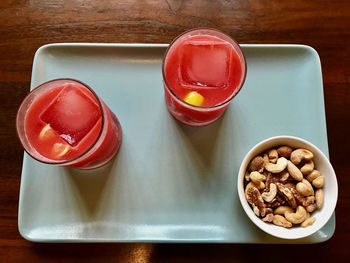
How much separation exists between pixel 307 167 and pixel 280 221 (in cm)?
20

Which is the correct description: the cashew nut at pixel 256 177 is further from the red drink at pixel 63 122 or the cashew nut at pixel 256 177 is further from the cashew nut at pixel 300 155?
the red drink at pixel 63 122

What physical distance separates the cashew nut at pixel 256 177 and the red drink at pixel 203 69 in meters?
0.24

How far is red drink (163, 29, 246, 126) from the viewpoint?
2.86ft

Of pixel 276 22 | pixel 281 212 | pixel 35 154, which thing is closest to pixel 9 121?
pixel 35 154

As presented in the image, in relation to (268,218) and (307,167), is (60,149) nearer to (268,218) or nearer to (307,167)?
(268,218)

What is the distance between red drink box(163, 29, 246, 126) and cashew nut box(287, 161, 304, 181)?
30cm

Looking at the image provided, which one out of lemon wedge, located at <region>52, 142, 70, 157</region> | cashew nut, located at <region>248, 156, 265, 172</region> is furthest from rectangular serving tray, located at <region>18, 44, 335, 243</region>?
lemon wedge, located at <region>52, 142, 70, 157</region>

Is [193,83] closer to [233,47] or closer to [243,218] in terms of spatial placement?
[233,47]

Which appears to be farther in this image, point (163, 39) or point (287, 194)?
point (163, 39)

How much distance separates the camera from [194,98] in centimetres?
86

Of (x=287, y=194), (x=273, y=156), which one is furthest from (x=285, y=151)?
(x=287, y=194)

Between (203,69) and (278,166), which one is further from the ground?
(203,69)

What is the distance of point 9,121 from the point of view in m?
1.12

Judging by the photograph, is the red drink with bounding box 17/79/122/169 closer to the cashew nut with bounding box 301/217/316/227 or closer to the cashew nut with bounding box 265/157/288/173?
the cashew nut with bounding box 265/157/288/173
